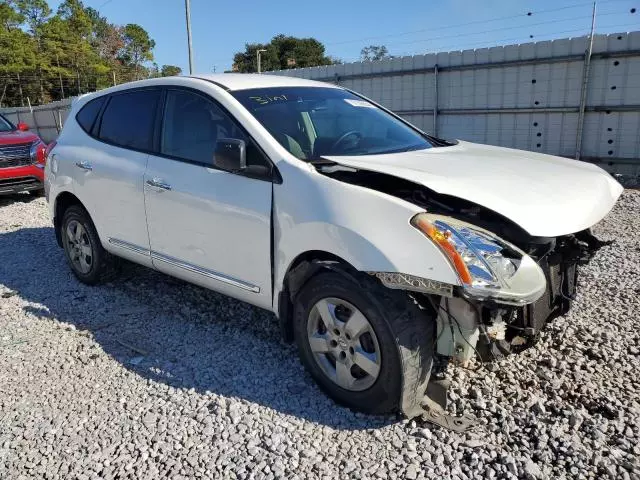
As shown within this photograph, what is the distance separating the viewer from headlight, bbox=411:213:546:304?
2.41 m

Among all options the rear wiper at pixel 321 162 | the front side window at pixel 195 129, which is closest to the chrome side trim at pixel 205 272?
the front side window at pixel 195 129

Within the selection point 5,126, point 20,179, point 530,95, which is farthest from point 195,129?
point 530,95

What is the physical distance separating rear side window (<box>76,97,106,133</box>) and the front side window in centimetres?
121

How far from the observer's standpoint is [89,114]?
5.00 metres

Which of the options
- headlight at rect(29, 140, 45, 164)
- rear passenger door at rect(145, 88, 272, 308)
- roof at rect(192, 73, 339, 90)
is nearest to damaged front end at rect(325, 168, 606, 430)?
rear passenger door at rect(145, 88, 272, 308)

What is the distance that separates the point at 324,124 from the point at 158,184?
127cm

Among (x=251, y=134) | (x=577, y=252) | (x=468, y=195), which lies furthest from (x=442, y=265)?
(x=251, y=134)

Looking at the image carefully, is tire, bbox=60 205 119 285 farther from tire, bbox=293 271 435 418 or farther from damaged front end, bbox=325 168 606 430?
damaged front end, bbox=325 168 606 430

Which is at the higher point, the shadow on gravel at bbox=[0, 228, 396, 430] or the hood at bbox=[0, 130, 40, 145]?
the hood at bbox=[0, 130, 40, 145]

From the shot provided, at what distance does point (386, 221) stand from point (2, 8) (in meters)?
53.3

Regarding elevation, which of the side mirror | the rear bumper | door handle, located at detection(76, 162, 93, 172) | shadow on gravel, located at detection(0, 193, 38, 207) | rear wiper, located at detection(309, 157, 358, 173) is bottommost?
shadow on gravel, located at detection(0, 193, 38, 207)

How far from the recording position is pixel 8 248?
21.8 ft

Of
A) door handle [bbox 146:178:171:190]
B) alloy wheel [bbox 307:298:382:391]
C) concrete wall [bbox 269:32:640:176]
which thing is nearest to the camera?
alloy wheel [bbox 307:298:382:391]

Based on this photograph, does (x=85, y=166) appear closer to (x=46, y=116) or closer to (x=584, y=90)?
(x=584, y=90)
